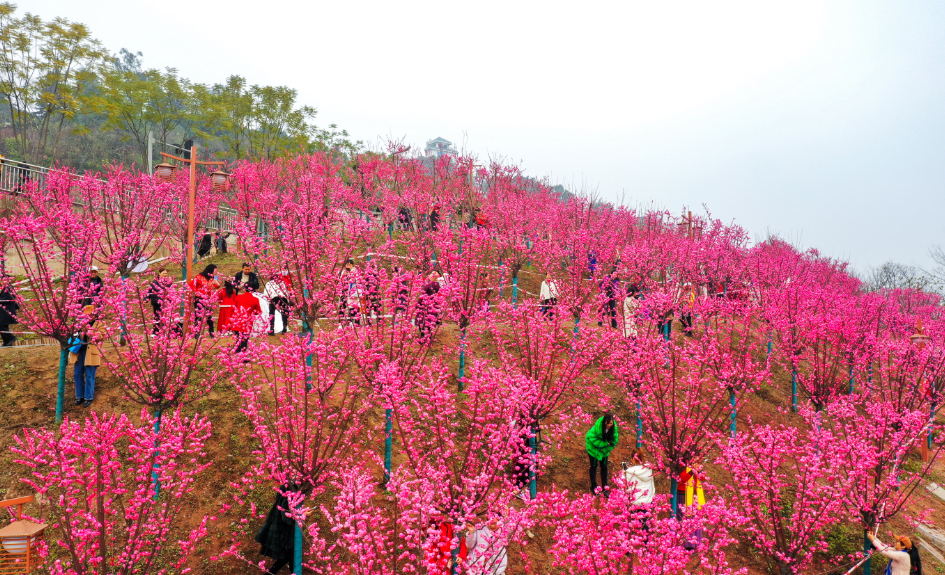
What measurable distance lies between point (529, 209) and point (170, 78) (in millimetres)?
28084

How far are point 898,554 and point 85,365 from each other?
45.9 feet

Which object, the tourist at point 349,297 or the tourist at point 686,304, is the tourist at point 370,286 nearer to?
the tourist at point 349,297

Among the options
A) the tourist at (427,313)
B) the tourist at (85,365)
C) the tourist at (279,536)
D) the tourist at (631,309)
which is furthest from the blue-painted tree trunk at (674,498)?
the tourist at (85,365)

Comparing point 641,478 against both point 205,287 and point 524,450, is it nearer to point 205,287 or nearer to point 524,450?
point 524,450

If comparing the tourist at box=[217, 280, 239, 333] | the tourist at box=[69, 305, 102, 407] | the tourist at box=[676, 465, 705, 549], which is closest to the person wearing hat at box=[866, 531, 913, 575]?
the tourist at box=[676, 465, 705, 549]

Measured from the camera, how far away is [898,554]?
6773 mm

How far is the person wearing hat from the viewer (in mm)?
6773

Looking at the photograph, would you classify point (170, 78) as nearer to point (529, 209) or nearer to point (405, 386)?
point (529, 209)

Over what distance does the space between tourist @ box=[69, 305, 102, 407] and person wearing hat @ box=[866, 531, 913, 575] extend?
43.7 ft

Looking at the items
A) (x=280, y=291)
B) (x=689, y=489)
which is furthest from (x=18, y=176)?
(x=689, y=489)

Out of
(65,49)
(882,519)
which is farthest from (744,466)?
(65,49)

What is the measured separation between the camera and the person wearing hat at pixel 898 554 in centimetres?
677

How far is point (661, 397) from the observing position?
293 inches

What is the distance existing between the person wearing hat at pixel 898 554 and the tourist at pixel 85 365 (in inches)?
525
